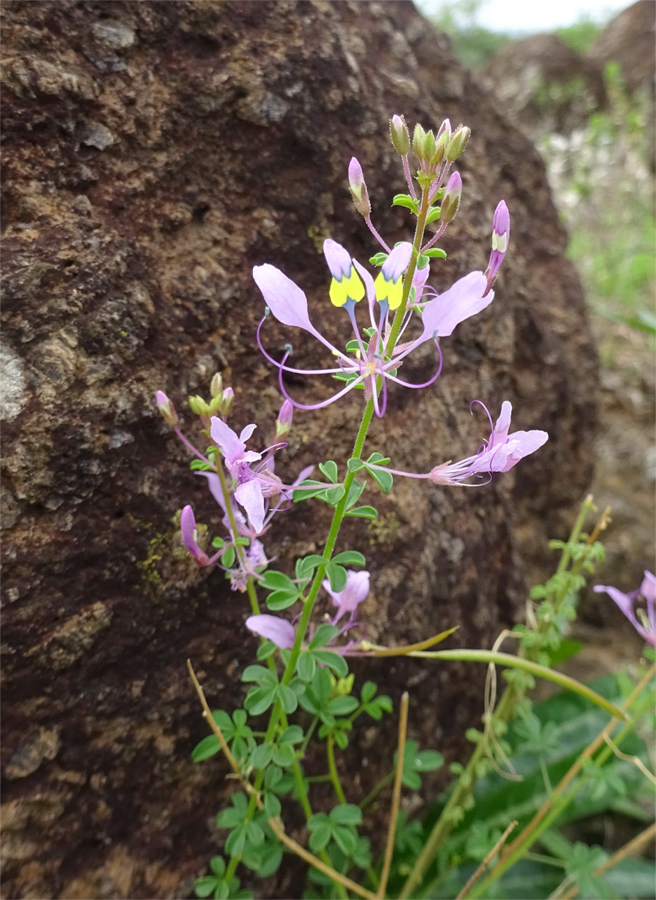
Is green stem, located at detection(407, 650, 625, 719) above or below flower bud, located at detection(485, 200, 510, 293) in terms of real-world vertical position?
below

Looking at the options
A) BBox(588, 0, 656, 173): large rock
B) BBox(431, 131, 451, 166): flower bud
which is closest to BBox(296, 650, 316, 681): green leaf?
BBox(431, 131, 451, 166): flower bud

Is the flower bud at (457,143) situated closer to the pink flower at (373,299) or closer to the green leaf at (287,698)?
the pink flower at (373,299)

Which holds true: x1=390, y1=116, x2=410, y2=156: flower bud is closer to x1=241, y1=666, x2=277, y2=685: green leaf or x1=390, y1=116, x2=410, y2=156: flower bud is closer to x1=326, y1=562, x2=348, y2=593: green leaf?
x1=326, y1=562, x2=348, y2=593: green leaf

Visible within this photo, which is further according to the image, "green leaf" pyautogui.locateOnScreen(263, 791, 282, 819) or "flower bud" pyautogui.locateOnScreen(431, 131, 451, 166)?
"green leaf" pyautogui.locateOnScreen(263, 791, 282, 819)

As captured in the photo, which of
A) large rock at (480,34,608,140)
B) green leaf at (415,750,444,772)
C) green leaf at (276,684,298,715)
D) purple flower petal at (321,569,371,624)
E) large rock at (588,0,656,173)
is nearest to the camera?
green leaf at (276,684,298,715)

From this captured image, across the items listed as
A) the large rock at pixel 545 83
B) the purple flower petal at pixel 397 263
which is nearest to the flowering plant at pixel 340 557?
the purple flower petal at pixel 397 263

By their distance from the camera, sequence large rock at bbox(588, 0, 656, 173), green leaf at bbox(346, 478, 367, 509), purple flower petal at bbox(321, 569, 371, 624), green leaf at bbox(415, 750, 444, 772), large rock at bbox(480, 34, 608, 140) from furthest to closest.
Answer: large rock at bbox(588, 0, 656, 173) < large rock at bbox(480, 34, 608, 140) < green leaf at bbox(415, 750, 444, 772) < purple flower petal at bbox(321, 569, 371, 624) < green leaf at bbox(346, 478, 367, 509)

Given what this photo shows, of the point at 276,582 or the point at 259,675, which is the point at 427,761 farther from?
the point at 276,582

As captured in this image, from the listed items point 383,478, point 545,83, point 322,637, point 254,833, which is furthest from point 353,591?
point 545,83
